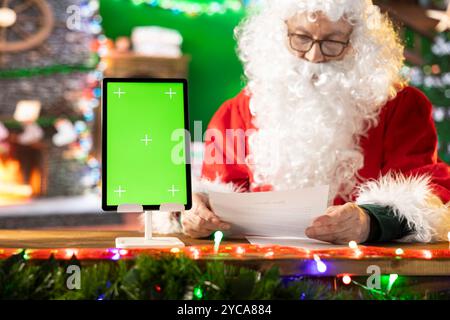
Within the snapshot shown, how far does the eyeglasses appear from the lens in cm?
167

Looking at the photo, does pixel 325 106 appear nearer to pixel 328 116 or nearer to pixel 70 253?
pixel 328 116

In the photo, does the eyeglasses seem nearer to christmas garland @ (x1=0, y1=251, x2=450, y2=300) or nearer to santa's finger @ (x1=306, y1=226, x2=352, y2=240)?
santa's finger @ (x1=306, y1=226, x2=352, y2=240)

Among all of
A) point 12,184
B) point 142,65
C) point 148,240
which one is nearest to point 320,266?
point 148,240

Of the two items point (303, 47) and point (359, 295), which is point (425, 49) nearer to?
point (303, 47)

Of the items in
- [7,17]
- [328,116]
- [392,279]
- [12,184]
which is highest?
[7,17]

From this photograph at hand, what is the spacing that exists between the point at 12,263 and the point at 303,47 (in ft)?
3.55

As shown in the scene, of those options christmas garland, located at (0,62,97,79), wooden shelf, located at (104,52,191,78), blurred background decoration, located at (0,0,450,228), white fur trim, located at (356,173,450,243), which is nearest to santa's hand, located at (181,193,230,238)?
white fur trim, located at (356,173,450,243)

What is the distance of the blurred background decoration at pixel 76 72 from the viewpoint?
18.9 ft

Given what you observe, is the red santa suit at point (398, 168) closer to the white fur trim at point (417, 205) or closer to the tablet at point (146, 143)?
the white fur trim at point (417, 205)

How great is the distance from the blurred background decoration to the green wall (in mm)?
14

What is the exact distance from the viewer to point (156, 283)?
2.66 feet

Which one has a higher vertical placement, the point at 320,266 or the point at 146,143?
the point at 146,143

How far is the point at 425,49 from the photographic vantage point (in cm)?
677

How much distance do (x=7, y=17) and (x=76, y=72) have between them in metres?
0.79
